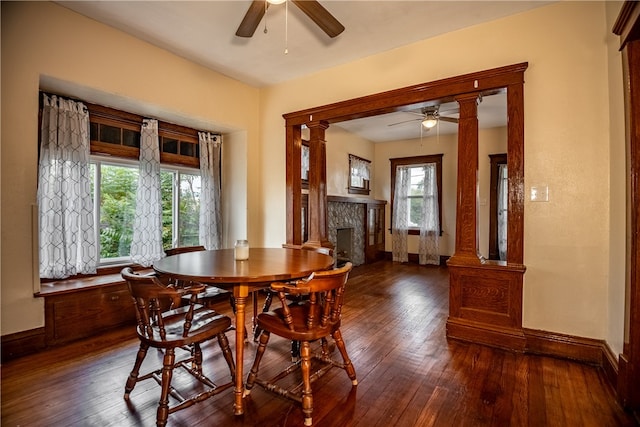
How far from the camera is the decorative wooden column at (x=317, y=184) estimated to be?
381cm

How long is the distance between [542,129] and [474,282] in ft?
4.53

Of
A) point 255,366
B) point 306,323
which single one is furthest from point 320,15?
point 255,366

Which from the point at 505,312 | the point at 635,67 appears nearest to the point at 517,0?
the point at 635,67

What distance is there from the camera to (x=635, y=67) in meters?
1.75

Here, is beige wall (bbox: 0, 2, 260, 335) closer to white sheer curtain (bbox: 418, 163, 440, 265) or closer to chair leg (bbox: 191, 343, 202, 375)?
chair leg (bbox: 191, 343, 202, 375)

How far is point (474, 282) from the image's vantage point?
2.70 m

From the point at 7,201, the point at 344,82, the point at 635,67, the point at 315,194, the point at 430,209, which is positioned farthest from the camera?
the point at 430,209

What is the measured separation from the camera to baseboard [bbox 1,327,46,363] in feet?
7.56

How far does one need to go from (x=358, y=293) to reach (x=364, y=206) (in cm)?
268

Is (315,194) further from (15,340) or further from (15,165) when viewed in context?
(15,340)

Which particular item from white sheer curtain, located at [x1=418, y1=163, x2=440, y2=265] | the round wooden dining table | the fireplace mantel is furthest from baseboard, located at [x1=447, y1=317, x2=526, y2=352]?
white sheer curtain, located at [x1=418, y1=163, x2=440, y2=265]

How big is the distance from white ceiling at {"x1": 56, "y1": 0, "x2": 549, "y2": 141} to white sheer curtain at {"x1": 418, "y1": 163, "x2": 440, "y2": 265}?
3.91 m

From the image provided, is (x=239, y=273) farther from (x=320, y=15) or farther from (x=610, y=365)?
(x=610, y=365)

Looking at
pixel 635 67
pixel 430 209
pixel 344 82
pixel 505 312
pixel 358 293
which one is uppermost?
pixel 344 82
